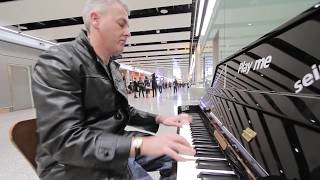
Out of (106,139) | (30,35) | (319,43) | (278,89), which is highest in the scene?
(30,35)

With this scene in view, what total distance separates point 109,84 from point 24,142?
474 mm

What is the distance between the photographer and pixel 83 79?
1.03m

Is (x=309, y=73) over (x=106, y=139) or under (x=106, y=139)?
over

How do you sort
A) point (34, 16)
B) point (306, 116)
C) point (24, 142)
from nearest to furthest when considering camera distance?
1. point (306, 116)
2. point (24, 142)
3. point (34, 16)

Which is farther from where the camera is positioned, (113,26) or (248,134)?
(113,26)

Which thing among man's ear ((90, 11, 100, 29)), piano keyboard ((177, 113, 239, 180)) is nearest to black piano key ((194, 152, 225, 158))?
piano keyboard ((177, 113, 239, 180))

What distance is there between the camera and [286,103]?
77 centimetres

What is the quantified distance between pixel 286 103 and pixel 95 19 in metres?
0.85

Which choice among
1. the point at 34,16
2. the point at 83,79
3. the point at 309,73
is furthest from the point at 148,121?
the point at 34,16

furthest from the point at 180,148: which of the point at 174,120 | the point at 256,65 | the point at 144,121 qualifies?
the point at 144,121

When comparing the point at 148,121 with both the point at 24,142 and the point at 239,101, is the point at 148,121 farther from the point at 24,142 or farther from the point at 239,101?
the point at 24,142

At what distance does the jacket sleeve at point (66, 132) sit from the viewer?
79 centimetres

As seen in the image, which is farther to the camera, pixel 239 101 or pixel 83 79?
pixel 239 101

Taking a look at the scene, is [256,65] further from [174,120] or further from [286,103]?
[174,120]
